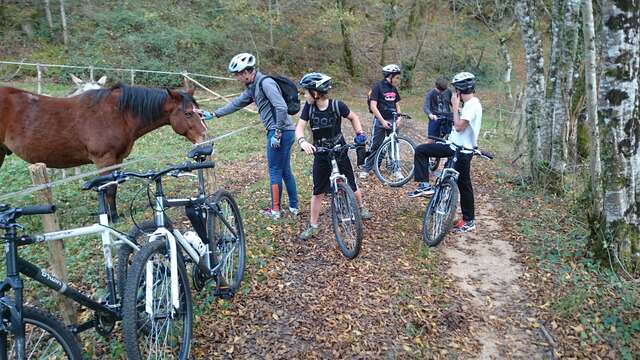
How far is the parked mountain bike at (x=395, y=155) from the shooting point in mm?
7598

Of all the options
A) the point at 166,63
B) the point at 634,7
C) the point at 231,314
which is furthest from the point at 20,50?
the point at 634,7

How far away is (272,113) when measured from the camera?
5520mm

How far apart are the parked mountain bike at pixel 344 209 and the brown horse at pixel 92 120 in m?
2.26

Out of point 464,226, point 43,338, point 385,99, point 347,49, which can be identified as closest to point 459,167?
point 464,226

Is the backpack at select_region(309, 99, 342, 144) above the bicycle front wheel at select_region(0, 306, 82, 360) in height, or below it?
above

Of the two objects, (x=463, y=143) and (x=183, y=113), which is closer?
(x=463, y=143)

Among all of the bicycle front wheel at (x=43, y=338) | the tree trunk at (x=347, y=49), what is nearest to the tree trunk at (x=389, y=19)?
the tree trunk at (x=347, y=49)

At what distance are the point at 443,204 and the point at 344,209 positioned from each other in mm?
1276

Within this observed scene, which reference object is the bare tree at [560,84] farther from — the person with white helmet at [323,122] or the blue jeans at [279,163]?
the blue jeans at [279,163]

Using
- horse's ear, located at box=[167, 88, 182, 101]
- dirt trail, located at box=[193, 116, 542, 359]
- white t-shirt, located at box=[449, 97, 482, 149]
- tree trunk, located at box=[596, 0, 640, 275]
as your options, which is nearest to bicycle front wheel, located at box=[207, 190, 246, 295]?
dirt trail, located at box=[193, 116, 542, 359]

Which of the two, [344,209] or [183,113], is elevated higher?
[183,113]

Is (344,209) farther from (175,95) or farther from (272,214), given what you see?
(175,95)

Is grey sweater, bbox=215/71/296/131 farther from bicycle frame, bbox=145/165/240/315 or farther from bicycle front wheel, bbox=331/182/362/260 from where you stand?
bicycle frame, bbox=145/165/240/315

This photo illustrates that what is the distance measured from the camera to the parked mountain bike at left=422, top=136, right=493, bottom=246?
5203 millimetres
